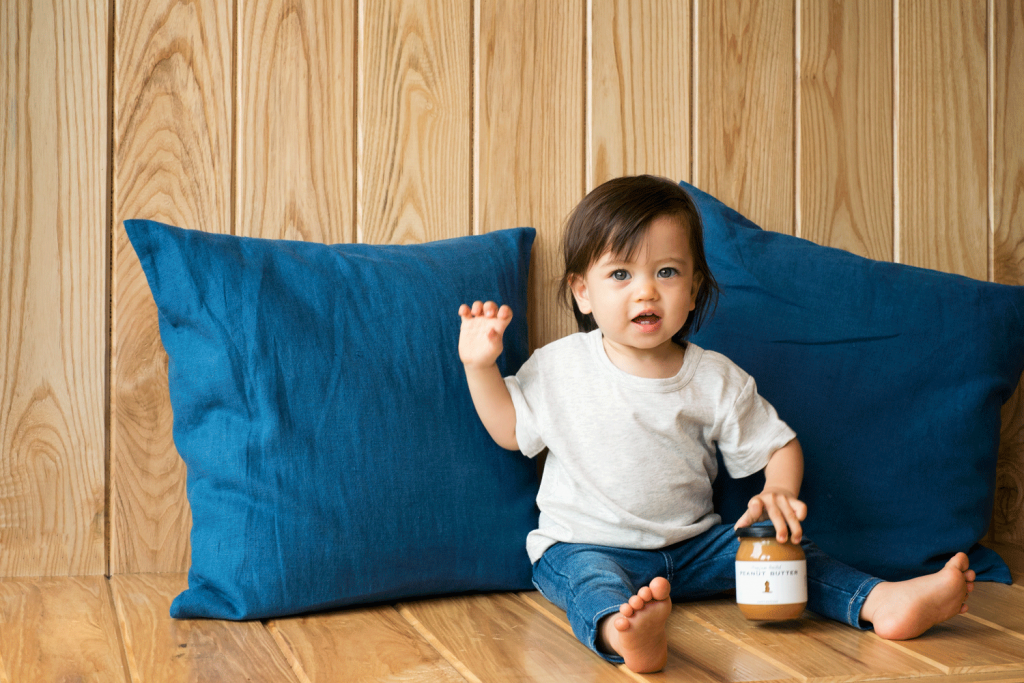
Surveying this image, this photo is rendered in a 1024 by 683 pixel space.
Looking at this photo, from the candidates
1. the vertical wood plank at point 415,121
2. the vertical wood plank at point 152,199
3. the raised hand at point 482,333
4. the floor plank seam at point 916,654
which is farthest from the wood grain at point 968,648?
the vertical wood plank at point 152,199

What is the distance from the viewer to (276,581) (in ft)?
3.28

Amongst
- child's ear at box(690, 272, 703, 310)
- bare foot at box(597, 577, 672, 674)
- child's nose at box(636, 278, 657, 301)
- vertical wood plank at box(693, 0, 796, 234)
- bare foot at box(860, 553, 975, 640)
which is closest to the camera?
bare foot at box(597, 577, 672, 674)

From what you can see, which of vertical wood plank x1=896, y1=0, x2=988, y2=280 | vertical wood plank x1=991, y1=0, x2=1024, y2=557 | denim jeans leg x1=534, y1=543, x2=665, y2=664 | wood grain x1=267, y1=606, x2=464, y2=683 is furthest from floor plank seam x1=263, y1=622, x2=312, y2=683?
vertical wood plank x1=991, y1=0, x2=1024, y2=557

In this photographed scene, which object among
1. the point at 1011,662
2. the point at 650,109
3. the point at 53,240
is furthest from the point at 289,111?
the point at 1011,662

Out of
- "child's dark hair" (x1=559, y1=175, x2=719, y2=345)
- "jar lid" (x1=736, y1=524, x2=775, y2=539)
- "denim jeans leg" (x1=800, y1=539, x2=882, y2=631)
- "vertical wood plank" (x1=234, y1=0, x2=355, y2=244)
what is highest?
"vertical wood plank" (x1=234, y1=0, x2=355, y2=244)

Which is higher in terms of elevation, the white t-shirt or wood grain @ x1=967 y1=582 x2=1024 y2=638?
the white t-shirt

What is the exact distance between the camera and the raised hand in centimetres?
109

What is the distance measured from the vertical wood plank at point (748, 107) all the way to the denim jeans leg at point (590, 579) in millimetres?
659

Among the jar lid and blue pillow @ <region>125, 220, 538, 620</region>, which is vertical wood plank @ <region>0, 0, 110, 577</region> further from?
the jar lid

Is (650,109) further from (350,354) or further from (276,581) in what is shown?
(276,581)

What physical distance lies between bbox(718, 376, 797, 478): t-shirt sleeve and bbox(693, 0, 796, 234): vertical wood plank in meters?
0.43

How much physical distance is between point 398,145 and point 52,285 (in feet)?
1.72

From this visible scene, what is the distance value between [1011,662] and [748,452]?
37 cm

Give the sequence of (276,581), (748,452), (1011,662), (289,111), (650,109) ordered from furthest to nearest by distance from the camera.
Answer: (650,109)
(289,111)
(748,452)
(276,581)
(1011,662)
